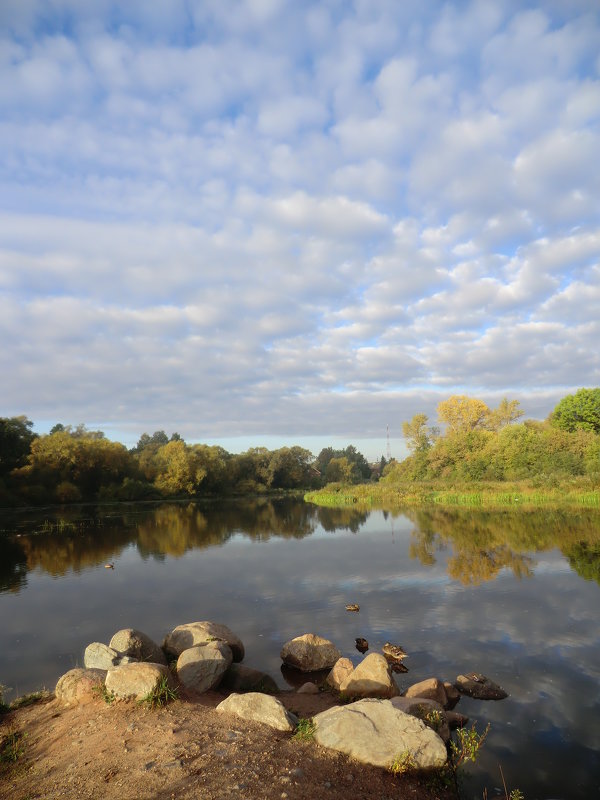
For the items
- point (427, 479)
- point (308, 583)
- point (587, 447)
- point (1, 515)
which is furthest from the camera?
point (427, 479)

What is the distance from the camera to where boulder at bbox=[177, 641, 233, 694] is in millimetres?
8945

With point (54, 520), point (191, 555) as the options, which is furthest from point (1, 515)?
point (191, 555)

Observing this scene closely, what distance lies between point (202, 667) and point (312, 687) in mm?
2198

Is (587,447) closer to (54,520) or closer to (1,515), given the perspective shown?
(54,520)

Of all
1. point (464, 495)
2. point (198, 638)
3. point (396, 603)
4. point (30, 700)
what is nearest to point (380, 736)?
point (198, 638)

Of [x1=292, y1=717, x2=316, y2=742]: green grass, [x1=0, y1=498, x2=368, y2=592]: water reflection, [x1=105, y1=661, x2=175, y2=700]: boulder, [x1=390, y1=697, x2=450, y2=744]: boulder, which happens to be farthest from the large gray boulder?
[x1=0, y1=498, x2=368, y2=592]: water reflection

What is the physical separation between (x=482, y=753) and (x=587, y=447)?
52.5m

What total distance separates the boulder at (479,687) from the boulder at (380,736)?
11.1 ft

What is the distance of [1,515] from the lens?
46.1 m

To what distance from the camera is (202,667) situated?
29.8ft

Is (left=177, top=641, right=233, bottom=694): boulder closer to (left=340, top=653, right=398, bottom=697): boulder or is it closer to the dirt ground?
the dirt ground

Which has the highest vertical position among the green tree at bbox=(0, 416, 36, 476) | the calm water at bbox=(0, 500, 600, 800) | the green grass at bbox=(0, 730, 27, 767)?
the green tree at bbox=(0, 416, 36, 476)

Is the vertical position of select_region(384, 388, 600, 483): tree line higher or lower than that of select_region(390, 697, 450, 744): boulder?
higher

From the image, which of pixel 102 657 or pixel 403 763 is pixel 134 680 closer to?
pixel 102 657
